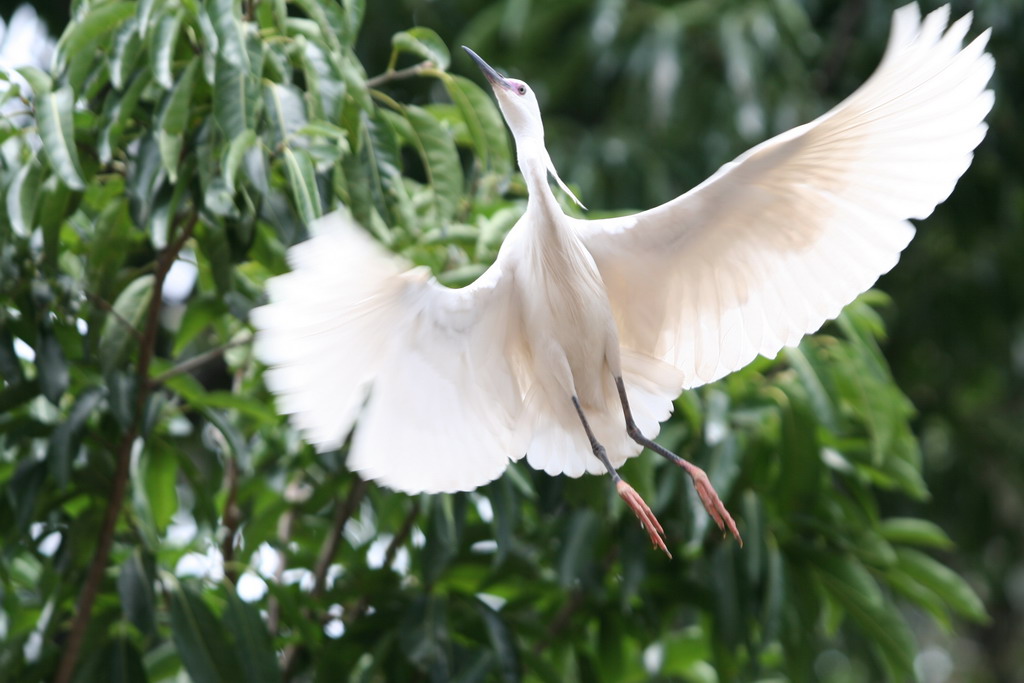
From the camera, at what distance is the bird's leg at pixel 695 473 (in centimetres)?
249

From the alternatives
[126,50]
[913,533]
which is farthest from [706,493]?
[126,50]

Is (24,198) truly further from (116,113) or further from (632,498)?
(632,498)

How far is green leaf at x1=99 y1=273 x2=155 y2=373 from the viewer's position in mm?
2896

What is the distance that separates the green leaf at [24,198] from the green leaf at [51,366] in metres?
0.28

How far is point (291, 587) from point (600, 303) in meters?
1.34

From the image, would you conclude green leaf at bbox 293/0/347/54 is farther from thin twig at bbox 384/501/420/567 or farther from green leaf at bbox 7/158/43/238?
thin twig at bbox 384/501/420/567

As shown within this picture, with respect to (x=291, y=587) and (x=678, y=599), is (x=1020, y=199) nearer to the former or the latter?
(x=678, y=599)

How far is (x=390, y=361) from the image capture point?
262cm

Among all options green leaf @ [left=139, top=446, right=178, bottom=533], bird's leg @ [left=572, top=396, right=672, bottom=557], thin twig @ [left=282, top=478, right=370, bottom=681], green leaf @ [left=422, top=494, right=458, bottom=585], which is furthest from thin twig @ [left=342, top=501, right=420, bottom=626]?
bird's leg @ [left=572, top=396, right=672, bottom=557]

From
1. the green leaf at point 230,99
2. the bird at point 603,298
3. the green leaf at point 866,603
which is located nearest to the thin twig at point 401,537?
the bird at point 603,298

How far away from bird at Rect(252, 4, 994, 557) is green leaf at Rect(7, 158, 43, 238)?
0.62m

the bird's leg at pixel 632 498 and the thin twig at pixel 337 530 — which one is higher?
the bird's leg at pixel 632 498

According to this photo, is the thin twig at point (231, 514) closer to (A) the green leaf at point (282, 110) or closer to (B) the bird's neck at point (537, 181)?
(A) the green leaf at point (282, 110)

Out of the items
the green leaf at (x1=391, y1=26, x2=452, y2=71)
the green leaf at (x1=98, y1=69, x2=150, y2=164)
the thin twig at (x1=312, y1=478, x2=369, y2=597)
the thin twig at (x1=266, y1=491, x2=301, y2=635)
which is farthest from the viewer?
the thin twig at (x1=266, y1=491, x2=301, y2=635)
